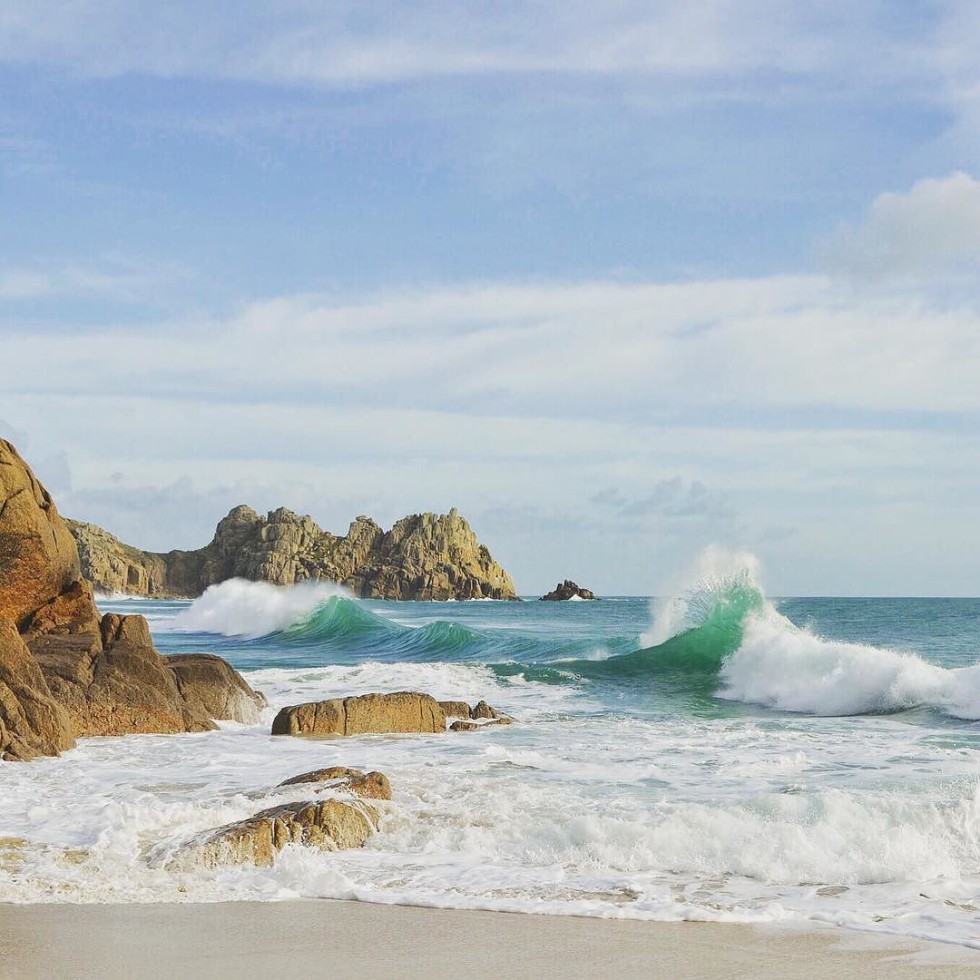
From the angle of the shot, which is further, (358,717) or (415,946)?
(358,717)

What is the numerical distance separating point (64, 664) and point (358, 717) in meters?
3.39

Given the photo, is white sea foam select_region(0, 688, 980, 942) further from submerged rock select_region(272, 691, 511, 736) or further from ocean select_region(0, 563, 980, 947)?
submerged rock select_region(272, 691, 511, 736)

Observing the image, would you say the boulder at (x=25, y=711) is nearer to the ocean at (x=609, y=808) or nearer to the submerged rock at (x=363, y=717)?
the ocean at (x=609, y=808)

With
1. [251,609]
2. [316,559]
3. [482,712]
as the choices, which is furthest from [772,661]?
[316,559]

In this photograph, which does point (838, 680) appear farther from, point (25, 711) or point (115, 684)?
point (25, 711)

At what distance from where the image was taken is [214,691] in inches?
559

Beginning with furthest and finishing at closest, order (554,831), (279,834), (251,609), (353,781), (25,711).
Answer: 1. (251,609)
2. (25,711)
3. (353,781)
4. (554,831)
5. (279,834)

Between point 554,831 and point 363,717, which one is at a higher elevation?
point 363,717

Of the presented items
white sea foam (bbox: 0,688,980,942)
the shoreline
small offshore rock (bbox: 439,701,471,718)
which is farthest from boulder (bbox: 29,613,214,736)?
the shoreline

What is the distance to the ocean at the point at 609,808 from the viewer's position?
6422mm

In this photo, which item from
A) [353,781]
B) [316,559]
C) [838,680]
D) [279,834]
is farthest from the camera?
[316,559]

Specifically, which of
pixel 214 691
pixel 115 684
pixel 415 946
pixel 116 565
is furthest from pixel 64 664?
pixel 116 565

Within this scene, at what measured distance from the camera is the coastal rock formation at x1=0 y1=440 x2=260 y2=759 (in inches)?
432

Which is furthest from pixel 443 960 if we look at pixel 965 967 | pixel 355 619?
pixel 355 619
